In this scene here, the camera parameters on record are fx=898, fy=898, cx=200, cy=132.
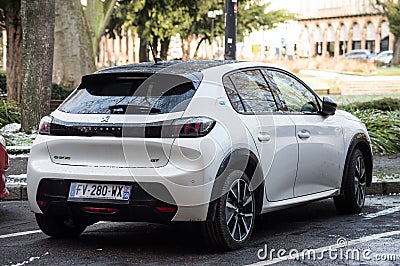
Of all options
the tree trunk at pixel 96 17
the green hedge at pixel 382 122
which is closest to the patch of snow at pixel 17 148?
the green hedge at pixel 382 122

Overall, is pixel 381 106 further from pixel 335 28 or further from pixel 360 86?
pixel 335 28

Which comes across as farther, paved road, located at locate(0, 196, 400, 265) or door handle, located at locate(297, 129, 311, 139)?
door handle, located at locate(297, 129, 311, 139)

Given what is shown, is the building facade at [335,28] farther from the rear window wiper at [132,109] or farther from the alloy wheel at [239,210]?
Answer: the rear window wiper at [132,109]

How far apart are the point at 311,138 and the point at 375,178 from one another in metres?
3.18

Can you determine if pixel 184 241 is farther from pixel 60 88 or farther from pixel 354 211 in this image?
pixel 60 88

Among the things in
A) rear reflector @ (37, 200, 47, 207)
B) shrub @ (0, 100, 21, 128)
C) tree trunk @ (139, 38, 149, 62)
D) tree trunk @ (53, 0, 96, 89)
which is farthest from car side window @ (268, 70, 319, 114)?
tree trunk @ (139, 38, 149, 62)

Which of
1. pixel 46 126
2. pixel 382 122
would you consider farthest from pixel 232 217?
pixel 382 122

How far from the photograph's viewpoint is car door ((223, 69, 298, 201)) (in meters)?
7.39

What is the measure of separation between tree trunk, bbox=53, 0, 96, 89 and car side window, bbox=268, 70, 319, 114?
12.9 metres

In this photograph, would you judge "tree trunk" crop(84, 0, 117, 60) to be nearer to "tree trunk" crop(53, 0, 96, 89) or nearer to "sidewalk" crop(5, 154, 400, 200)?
"tree trunk" crop(53, 0, 96, 89)

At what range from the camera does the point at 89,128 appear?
22.8ft

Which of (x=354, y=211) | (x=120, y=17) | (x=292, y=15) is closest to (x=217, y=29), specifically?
(x=120, y=17)

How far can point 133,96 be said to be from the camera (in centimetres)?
709

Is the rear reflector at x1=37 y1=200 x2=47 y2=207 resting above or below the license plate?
below
